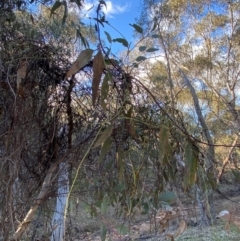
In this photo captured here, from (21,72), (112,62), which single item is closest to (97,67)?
(112,62)

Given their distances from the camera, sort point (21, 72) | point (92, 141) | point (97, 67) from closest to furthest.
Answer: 1. point (97, 67)
2. point (21, 72)
3. point (92, 141)

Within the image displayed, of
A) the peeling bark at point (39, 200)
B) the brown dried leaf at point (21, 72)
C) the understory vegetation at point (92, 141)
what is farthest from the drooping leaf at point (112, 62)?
the peeling bark at point (39, 200)

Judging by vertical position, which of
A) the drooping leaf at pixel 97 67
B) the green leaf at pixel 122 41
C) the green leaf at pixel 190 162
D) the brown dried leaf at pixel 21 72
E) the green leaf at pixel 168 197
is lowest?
the green leaf at pixel 168 197

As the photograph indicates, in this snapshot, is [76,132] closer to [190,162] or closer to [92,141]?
[92,141]

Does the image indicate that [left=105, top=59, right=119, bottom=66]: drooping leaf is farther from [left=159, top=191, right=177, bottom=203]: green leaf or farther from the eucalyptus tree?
[left=159, top=191, right=177, bottom=203]: green leaf

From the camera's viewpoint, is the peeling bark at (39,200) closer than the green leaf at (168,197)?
No

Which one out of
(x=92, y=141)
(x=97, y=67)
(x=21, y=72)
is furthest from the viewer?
(x=92, y=141)

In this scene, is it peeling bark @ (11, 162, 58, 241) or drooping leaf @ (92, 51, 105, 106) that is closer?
drooping leaf @ (92, 51, 105, 106)

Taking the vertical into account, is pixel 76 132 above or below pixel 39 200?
above

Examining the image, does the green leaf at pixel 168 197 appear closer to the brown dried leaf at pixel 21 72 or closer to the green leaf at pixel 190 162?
the green leaf at pixel 190 162

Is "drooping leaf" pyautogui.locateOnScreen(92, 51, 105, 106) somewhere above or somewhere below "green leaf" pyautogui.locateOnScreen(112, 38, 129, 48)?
below

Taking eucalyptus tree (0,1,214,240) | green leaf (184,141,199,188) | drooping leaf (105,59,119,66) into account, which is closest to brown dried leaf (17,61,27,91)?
eucalyptus tree (0,1,214,240)

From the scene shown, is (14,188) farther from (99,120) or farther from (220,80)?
(220,80)

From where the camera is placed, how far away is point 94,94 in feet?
1.89
